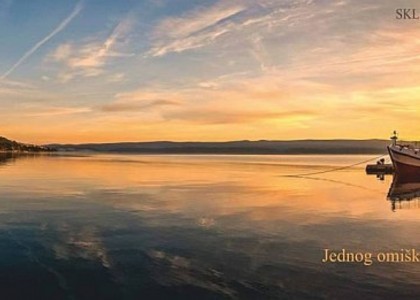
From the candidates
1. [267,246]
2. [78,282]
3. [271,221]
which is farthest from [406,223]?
[78,282]

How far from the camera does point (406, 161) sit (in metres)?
63.8

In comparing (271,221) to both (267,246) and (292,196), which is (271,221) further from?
→ (292,196)

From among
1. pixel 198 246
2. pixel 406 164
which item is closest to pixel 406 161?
pixel 406 164

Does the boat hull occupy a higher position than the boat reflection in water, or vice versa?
the boat hull

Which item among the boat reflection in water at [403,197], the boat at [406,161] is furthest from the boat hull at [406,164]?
the boat reflection in water at [403,197]

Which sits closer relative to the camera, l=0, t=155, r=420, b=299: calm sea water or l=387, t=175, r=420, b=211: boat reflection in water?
l=0, t=155, r=420, b=299: calm sea water

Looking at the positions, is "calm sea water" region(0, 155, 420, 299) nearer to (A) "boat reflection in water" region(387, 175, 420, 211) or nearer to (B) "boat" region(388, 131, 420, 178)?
(A) "boat reflection in water" region(387, 175, 420, 211)

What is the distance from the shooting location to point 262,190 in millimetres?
41250

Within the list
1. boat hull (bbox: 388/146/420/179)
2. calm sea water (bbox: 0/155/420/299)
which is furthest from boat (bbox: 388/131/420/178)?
calm sea water (bbox: 0/155/420/299)

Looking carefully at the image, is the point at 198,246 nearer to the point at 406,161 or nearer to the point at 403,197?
the point at 403,197

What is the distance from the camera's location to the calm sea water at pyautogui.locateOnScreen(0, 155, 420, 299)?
13.5 metres

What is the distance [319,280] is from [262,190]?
27.1m

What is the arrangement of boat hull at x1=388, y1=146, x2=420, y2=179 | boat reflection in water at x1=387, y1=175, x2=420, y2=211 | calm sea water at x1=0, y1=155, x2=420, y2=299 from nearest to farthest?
calm sea water at x1=0, y1=155, x2=420, y2=299 → boat reflection in water at x1=387, y1=175, x2=420, y2=211 → boat hull at x1=388, y1=146, x2=420, y2=179

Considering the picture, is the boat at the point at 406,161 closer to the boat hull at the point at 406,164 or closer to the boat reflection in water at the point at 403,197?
the boat hull at the point at 406,164
